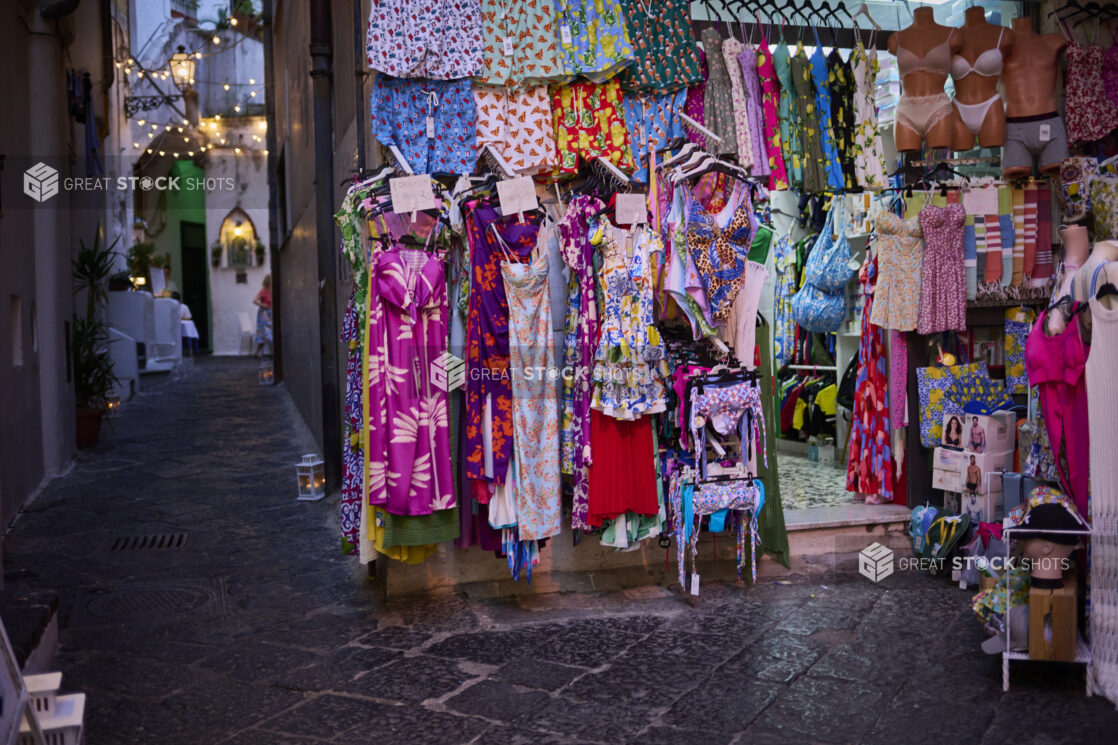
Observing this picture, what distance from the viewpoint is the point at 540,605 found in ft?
14.6

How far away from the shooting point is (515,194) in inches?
168

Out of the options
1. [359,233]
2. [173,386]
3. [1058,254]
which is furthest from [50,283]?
[173,386]

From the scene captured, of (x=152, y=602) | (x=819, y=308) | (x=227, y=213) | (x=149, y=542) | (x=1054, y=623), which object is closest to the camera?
(x=1054, y=623)

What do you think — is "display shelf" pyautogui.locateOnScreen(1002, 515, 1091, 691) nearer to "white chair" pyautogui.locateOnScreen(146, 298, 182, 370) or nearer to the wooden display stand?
the wooden display stand

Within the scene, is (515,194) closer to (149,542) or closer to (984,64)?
(984,64)

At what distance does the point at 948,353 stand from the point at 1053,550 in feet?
7.82

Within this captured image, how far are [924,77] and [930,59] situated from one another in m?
0.10

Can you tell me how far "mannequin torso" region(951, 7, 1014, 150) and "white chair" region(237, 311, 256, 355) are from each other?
2243 centimetres

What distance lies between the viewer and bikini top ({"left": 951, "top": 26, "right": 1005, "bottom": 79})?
5.15 meters

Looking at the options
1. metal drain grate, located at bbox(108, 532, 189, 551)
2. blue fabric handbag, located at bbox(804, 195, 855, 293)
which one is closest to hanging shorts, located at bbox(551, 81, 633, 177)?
blue fabric handbag, located at bbox(804, 195, 855, 293)

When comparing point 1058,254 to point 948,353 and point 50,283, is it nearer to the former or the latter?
point 948,353

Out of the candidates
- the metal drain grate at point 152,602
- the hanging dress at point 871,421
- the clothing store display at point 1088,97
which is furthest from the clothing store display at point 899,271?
the metal drain grate at point 152,602

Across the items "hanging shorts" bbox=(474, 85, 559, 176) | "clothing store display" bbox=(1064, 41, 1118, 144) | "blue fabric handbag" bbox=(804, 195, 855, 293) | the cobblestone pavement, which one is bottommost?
the cobblestone pavement

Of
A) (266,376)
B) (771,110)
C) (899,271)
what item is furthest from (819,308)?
(266,376)
